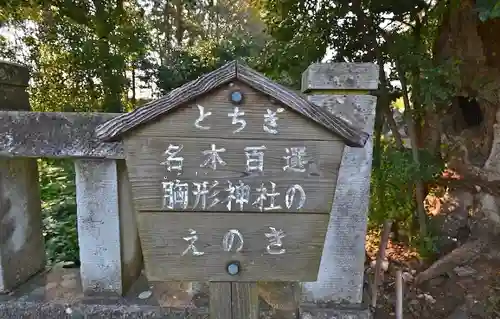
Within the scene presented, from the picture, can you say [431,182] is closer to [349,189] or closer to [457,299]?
[457,299]

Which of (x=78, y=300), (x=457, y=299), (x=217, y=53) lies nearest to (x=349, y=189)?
(x=78, y=300)

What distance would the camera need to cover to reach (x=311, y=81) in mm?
1626

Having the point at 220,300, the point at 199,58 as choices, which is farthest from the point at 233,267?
the point at 199,58

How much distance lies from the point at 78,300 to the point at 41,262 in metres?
0.47

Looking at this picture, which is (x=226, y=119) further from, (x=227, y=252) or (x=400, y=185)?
(x=400, y=185)

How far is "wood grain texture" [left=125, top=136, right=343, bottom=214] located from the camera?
1.20 metres

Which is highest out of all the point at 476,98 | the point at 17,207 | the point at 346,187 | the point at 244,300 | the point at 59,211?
the point at 476,98

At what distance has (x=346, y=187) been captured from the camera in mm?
1666

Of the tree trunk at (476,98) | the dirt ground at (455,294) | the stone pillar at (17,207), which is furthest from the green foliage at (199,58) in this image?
the stone pillar at (17,207)

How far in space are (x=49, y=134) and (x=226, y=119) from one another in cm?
86

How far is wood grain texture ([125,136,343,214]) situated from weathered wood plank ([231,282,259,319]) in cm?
33

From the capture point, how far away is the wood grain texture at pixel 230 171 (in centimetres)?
120

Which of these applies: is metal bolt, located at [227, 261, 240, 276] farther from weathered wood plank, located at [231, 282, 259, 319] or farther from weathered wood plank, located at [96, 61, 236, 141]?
weathered wood plank, located at [96, 61, 236, 141]

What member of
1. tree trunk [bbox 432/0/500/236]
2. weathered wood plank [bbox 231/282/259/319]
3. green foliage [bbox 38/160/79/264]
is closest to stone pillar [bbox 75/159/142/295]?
weathered wood plank [bbox 231/282/259/319]
